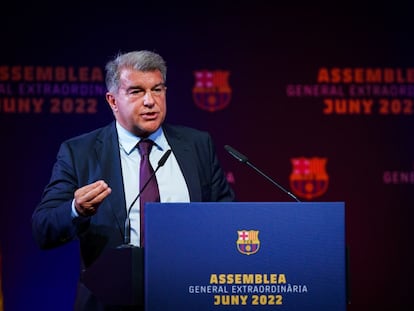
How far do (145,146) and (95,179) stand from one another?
9.4 inches

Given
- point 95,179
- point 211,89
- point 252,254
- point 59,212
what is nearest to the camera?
point 252,254

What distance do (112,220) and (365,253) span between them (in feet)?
8.96

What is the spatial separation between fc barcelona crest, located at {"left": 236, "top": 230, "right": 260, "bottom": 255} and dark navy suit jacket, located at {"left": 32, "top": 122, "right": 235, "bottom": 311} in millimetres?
553

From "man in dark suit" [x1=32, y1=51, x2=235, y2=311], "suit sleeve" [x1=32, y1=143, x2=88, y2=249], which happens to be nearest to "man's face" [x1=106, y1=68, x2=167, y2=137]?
"man in dark suit" [x1=32, y1=51, x2=235, y2=311]

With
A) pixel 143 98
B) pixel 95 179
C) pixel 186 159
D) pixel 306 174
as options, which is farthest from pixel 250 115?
pixel 95 179

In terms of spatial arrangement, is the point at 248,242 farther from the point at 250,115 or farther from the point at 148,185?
the point at 250,115

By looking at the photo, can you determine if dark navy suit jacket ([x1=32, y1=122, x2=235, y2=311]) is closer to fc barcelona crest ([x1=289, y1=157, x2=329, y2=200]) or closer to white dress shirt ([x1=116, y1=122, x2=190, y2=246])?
white dress shirt ([x1=116, y1=122, x2=190, y2=246])

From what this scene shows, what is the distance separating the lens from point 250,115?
480 centimetres

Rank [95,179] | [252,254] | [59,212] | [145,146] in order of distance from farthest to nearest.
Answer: [145,146], [95,179], [59,212], [252,254]

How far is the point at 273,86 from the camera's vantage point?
15.8ft

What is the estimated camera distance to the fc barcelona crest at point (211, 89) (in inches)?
187

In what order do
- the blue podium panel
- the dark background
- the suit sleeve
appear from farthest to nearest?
1. the dark background
2. the suit sleeve
3. the blue podium panel

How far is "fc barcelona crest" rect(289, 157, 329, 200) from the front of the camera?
188 inches

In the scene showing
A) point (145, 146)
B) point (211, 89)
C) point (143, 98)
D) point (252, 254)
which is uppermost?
point (211, 89)
